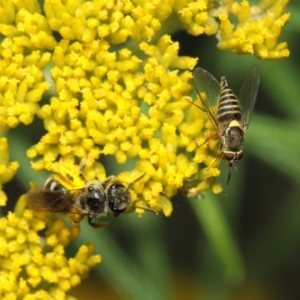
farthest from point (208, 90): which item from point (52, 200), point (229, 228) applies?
point (229, 228)

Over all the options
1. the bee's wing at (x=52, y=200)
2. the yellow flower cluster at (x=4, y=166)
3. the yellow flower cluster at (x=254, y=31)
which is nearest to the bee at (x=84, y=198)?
the bee's wing at (x=52, y=200)

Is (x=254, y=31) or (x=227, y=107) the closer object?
(x=227, y=107)

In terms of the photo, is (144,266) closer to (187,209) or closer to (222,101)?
(187,209)

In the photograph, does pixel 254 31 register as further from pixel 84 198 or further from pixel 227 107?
pixel 84 198

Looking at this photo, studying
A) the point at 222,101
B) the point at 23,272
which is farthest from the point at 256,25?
the point at 23,272

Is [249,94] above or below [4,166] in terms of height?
above

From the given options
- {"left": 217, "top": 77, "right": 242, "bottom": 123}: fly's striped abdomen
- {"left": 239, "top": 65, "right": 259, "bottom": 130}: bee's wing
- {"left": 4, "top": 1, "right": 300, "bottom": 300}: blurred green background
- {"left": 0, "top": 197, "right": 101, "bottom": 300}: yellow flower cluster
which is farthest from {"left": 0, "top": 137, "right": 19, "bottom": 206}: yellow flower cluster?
{"left": 239, "top": 65, "right": 259, "bottom": 130}: bee's wing
